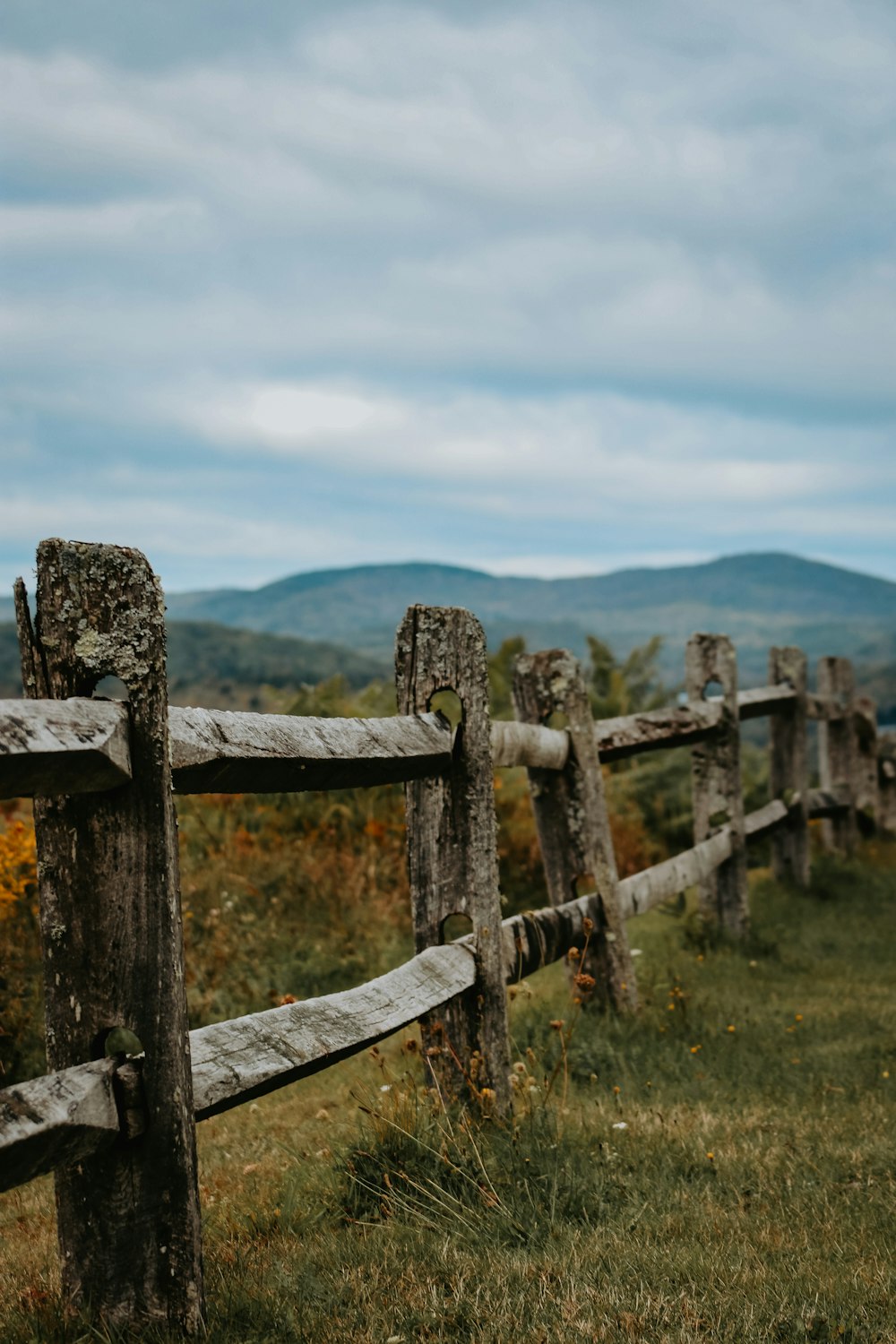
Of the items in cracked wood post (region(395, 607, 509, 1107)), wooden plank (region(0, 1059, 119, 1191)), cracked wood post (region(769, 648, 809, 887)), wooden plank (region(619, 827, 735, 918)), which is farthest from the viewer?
cracked wood post (region(769, 648, 809, 887))

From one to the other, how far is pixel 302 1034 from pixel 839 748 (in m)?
9.70

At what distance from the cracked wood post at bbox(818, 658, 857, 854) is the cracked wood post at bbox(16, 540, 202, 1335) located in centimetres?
978

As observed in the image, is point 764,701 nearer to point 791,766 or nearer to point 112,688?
point 791,766

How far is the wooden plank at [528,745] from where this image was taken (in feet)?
14.4

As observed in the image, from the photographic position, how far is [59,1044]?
2340 millimetres

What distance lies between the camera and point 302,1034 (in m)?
2.78

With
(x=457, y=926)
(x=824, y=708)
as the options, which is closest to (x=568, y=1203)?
(x=457, y=926)

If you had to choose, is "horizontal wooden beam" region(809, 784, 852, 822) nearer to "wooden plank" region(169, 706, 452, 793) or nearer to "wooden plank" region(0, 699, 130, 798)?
"wooden plank" region(169, 706, 452, 793)

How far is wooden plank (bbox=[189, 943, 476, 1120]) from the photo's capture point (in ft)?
8.21

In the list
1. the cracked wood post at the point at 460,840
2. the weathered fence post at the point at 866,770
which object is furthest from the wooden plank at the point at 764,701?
the cracked wood post at the point at 460,840

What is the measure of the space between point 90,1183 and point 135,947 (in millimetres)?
508

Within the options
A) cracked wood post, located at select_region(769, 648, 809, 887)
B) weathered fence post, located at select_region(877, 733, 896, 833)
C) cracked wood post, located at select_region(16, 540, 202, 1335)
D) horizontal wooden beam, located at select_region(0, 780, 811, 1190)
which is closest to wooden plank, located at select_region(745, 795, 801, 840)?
cracked wood post, located at select_region(769, 648, 809, 887)

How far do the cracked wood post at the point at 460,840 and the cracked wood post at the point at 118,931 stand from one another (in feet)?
4.85

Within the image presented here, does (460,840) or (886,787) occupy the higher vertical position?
(460,840)
